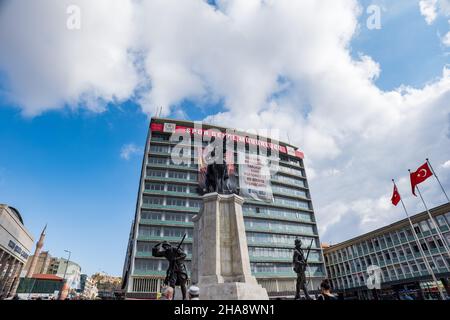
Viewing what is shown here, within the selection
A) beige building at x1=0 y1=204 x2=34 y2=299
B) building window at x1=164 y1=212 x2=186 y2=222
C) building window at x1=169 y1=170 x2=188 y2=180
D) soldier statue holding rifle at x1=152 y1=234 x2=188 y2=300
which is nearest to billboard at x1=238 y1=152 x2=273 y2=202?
building window at x1=169 y1=170 x2=188 y2=180

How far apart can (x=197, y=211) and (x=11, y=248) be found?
1601 inches

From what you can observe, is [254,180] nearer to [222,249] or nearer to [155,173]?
[155,173]

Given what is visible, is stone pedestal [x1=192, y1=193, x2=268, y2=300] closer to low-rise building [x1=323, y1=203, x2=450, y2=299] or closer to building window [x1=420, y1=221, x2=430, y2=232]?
low-rise building [x1=323, y1=203, x2=450, y2=299]

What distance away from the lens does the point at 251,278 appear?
30.2ft

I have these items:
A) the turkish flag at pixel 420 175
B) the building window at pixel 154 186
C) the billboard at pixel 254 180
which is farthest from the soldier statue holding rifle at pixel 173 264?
the building window at pixel 154 186

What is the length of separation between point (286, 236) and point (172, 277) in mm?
45636

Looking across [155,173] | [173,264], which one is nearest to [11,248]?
[155,173]

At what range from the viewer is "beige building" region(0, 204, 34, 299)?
45.0 metres

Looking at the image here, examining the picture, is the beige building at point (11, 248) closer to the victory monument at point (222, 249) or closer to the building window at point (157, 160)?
the building window at point (157, 160)

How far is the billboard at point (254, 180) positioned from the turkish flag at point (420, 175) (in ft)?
100

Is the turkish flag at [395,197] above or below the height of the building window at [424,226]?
below

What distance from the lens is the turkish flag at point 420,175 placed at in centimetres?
1731

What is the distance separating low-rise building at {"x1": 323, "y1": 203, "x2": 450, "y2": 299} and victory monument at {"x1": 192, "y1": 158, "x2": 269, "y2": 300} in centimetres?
2740
